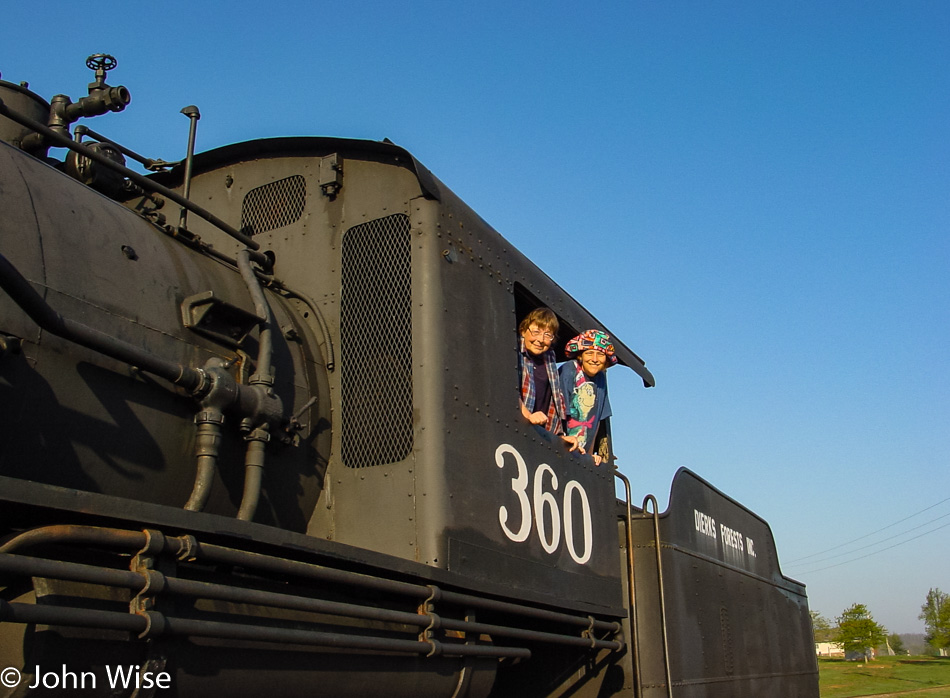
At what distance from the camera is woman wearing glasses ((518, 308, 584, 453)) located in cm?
509

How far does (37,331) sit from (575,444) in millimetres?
3092

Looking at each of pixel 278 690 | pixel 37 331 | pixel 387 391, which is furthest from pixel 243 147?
pixel 278 690

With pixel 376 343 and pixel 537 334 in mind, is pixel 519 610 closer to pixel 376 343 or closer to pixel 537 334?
pixel 376 343

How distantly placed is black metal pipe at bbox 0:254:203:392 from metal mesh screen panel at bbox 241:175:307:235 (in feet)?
5.61

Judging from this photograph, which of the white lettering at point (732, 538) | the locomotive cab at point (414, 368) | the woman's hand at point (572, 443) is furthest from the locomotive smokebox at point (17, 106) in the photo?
the white lettering at point (732, 538)

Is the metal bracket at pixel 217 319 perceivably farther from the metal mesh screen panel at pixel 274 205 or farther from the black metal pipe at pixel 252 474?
the metal mesh screen panel at pixel 274 205

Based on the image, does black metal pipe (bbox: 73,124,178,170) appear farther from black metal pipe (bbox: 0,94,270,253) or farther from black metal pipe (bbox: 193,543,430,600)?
black metal pipe (bbox: 193,543,430,600)

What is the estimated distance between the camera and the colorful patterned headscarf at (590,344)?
5.62 m

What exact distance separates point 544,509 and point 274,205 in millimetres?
2201

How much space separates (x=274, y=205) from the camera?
485cm

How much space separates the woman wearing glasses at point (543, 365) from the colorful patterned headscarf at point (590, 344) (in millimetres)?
373

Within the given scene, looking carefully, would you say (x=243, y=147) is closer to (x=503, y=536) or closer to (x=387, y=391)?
(x=387, y=391)

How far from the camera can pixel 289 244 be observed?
4668 millimetres

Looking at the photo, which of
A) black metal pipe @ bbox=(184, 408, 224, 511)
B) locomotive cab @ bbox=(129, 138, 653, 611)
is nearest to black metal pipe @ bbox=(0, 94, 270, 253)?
locomotive cab @ bbox=(129, 138, 653, 611)
